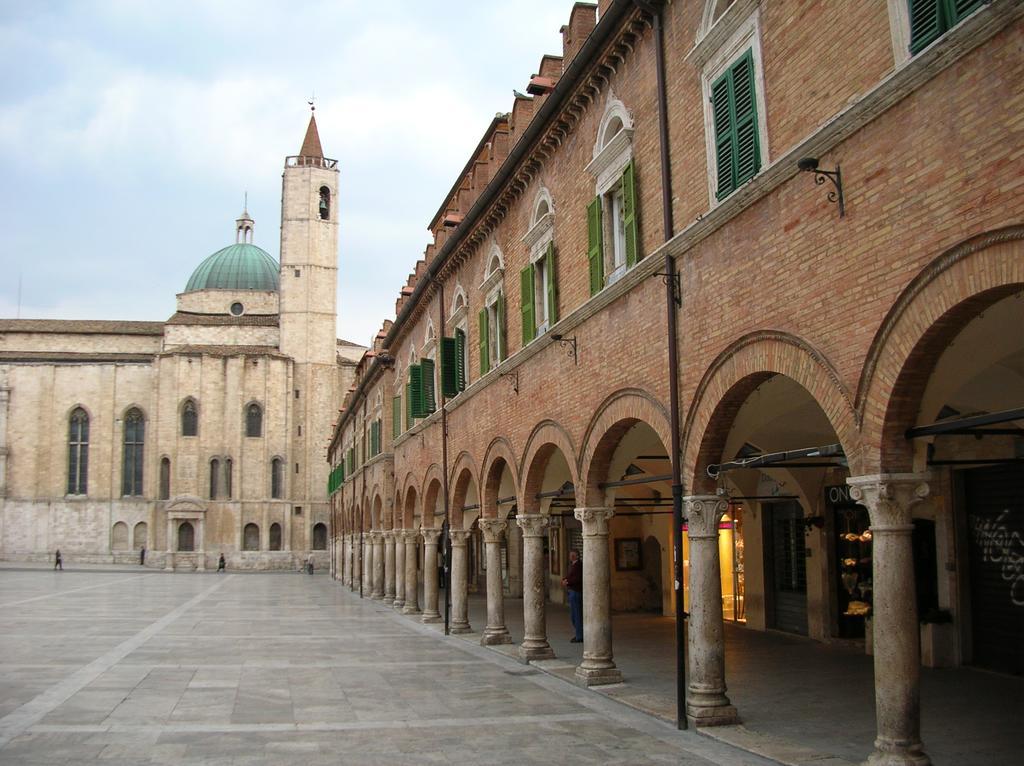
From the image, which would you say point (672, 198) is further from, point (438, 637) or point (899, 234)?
point (438, 637)

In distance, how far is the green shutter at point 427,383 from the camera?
23.9 meters

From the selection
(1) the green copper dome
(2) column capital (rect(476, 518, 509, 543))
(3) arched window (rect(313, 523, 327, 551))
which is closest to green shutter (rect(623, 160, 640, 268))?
(2) column capital (rect(476, 518, 509, 543))

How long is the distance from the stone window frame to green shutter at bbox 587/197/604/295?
2.95 meters

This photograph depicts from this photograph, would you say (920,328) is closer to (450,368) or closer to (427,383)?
(450,368)

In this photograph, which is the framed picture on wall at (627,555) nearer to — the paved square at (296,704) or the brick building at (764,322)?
the brick building at (764,322)

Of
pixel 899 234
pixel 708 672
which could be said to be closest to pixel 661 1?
pixel 899 234

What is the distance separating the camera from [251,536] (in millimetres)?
68750

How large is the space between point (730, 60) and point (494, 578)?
36.1 feet

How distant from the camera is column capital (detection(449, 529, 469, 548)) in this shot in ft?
68.0

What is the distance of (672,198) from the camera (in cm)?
1094

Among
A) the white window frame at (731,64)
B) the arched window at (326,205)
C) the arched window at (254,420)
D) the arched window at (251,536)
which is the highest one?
the arched window at (326,205)

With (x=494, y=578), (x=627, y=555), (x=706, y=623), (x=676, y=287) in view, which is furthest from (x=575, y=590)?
(x=676, y=287)

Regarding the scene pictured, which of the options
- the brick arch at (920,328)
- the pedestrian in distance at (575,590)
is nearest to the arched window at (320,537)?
the pedestrian in distance at (575,590)

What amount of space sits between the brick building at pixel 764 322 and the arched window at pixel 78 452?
2230 inches
